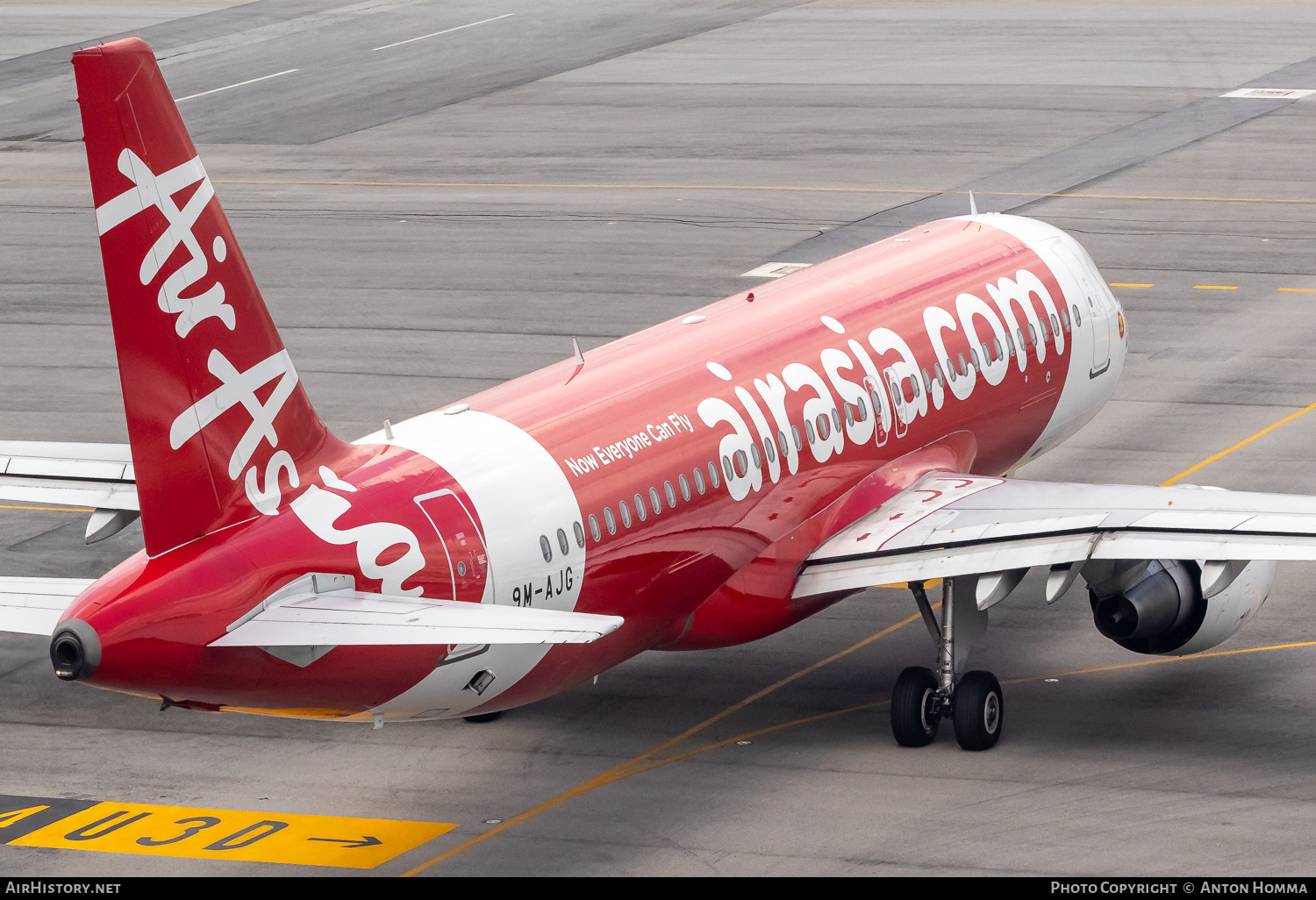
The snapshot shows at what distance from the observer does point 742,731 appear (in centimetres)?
2673

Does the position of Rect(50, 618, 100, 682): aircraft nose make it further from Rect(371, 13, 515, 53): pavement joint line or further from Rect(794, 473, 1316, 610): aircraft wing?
Rect(371, 13, 515, 53): pavement joint line

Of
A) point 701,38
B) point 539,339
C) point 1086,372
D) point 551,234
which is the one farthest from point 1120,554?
point 701,38

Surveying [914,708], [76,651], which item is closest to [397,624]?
[76,651]

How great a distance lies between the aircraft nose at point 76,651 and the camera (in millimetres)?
19109

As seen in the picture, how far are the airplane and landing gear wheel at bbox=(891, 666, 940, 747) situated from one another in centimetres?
4

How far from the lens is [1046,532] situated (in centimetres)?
2469

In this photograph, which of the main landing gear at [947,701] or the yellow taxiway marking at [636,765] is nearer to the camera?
the yellow taxiway marking at [636,765]

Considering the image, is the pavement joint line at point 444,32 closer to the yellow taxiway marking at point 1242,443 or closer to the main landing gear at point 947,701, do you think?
the yellow taxiway marking at point 1242,443

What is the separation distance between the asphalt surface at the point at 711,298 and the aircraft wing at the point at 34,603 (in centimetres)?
442

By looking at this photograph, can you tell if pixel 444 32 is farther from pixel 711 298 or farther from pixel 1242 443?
pixel 1242 443

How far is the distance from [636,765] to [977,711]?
14.2ft

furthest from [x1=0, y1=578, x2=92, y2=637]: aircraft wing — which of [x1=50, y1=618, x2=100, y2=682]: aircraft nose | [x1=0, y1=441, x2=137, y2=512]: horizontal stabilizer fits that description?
[x1=0, y1=441, x2=137, y2=512]: horizontal stabilizer

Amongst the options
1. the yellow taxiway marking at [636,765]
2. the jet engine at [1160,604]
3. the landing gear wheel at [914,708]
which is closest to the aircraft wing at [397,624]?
the yellow taxiway marking at [636,765]
